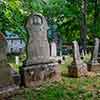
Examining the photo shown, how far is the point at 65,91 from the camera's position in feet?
28.2

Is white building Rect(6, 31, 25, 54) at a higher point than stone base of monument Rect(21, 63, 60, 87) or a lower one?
higher

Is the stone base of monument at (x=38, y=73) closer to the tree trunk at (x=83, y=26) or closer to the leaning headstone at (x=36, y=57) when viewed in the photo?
the leaning headstone at (x=36, y=57)

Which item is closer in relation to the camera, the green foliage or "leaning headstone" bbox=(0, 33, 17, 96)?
"leaning headstone" bbox=(0, 33, 17, 96)

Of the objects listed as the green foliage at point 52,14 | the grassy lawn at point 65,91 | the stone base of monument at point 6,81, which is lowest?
the grassy lawn at point 65,91

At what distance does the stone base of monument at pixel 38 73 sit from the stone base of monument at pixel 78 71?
1.22 m

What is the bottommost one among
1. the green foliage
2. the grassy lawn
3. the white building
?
the grassy lawn

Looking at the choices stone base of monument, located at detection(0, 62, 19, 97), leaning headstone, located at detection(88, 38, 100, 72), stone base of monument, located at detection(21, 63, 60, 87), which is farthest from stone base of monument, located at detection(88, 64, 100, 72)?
stone base of monument, located at detection(0, 62, 19, 97)

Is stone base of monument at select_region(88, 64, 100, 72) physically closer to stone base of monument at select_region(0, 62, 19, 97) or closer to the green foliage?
the green foliage

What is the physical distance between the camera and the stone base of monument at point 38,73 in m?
9.53

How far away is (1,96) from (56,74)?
8.92ft

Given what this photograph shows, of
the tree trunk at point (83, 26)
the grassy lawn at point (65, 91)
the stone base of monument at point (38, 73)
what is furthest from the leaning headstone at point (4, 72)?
the tree trunk at point (83, 26)

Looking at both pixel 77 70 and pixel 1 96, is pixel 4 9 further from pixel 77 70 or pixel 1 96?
pixel 1 96

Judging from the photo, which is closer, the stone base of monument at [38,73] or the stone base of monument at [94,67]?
the stone base of monument at [38,73]

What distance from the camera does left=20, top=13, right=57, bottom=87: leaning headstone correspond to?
31.6 ft
